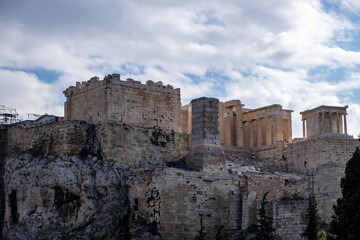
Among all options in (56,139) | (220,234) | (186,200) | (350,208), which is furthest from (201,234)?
(56,139)

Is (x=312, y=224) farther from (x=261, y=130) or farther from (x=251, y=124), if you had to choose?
(x=251, y=124)

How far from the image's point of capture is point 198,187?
179ft

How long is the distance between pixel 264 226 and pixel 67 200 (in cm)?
1356

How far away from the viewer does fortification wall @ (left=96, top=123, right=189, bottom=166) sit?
5770 cm

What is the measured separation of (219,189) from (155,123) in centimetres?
865

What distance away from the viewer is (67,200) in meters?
56.4

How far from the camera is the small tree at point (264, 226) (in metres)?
50.2

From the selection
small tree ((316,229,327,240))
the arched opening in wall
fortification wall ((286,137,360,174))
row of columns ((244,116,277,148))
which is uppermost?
row of columns ((244,116,277,148))

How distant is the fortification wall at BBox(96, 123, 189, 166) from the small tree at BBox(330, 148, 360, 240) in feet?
59.8

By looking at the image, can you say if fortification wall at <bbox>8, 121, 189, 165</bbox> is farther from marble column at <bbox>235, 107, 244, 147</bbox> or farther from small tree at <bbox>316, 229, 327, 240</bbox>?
small tree at <bbox>316, 229, 327, 240</bbox>

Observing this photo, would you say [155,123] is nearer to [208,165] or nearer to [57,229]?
[208,165]

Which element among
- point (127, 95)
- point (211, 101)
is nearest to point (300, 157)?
point (211, 101)

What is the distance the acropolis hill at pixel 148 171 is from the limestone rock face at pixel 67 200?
2.7 inches

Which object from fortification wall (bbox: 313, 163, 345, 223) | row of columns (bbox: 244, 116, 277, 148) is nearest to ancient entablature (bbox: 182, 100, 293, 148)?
row of columns (bbox: 244, 116, 277, 148)
